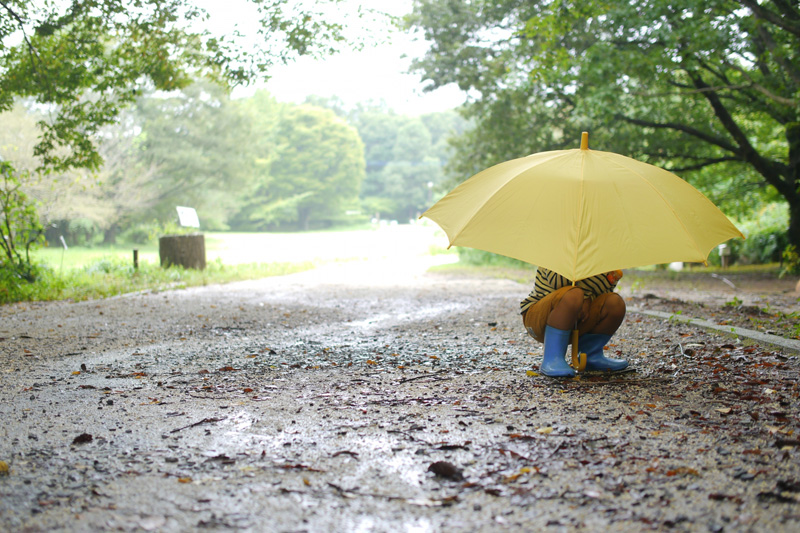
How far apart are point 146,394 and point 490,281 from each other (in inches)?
386

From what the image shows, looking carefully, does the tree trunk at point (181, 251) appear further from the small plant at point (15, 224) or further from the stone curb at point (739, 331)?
the stone curb at point (739, 331)

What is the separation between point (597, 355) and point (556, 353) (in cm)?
41

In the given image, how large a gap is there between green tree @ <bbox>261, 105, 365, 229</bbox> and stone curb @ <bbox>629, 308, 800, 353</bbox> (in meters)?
42.9

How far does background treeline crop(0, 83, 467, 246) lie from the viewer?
2320 centimetres

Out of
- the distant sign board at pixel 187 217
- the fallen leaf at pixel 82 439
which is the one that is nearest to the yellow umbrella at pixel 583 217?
the fallen leaf at pixel 82 439

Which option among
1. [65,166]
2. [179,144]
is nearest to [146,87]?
Result: [179,144]

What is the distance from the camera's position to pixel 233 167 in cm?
3241

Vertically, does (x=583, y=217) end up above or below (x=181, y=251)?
above

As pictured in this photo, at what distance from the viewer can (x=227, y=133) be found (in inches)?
1261

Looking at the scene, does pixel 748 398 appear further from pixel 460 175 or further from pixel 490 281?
pixel 460 175

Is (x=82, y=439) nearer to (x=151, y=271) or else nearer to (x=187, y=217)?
(x=151, y=271)

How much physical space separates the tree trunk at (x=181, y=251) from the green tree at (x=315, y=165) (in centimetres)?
3390

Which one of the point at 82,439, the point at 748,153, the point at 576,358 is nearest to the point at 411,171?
the point at 748,153

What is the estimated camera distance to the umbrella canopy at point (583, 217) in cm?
360
